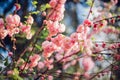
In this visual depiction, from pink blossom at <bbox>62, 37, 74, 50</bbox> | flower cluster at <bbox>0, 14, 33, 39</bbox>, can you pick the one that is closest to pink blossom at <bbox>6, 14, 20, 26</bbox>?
flower cluster at <bbox>0, 14, 33, 39</bbox>

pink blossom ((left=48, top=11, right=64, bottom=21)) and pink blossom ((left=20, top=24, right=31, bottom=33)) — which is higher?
pink blossom ((left=48, top=11, right=64, bottom=21))

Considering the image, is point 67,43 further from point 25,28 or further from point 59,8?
point 25,28

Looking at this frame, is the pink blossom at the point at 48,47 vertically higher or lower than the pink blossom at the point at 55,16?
lower

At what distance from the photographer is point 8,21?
3424 mm

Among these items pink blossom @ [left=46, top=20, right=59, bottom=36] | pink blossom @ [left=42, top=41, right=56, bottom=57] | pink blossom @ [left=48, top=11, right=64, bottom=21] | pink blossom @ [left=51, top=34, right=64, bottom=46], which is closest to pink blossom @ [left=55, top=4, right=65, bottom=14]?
pink blossom @ [left=48, top=11, right=64, bottom=21]

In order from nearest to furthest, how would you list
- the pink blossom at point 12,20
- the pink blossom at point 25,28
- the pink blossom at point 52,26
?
the pink blossom at point 12,20 < the pink blossom at point 52,26 < the pink blossom at point 25,28

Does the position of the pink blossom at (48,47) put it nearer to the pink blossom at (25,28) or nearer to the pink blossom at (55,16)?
the pink blossom at (55,16)

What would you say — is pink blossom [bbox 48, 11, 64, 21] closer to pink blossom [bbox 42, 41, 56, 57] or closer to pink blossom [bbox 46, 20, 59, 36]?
pink blossom [bbox 46, 20, 59, 36]

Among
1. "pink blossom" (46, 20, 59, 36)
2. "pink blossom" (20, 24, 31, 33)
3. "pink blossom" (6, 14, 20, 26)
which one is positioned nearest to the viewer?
"pink blossom" (6, 14, 20, 26)

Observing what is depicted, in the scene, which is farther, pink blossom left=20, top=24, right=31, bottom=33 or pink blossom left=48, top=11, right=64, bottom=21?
pink blossom left=20, top=24, right=31, bottom=33

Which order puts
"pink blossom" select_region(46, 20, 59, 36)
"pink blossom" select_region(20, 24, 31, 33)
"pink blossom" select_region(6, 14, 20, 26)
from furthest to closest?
"pink blossom" select_region(20, 24, 31, 33) → "pink blossom" select_region(46, 20, 59, 36) → "pink blossom" select_region(6, 14, 20, 26)

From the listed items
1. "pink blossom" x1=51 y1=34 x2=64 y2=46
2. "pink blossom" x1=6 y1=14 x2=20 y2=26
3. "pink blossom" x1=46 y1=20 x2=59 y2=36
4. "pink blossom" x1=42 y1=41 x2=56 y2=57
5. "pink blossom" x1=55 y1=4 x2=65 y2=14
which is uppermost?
"pink blossom" x1=55 y1=4 x2=65 y2=14

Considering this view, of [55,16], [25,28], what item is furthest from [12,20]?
[55,16]

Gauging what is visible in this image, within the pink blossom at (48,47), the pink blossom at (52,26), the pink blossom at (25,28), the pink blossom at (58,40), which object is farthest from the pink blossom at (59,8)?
the pink blossom at (25,28)
